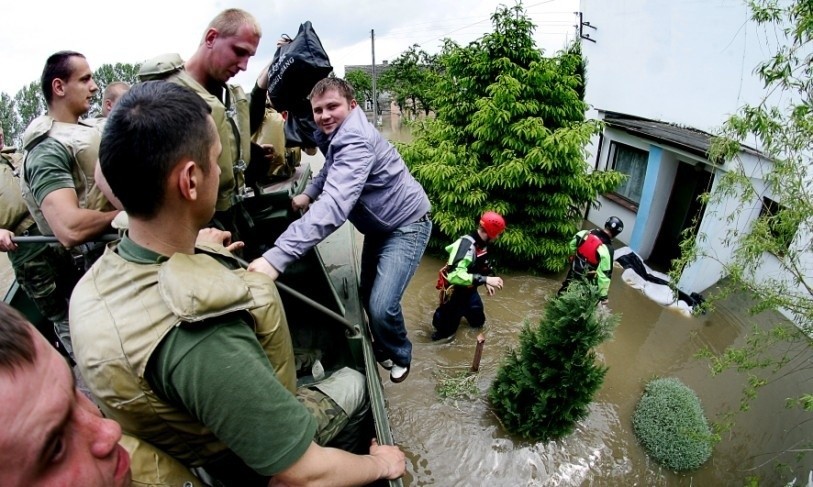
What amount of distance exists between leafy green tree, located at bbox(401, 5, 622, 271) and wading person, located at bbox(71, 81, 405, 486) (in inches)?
263

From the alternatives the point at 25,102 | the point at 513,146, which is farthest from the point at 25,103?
the point at 513,146

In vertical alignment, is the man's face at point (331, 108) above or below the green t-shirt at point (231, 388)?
above

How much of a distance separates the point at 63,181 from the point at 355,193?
4.65 feet

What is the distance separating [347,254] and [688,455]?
3973 millimetres

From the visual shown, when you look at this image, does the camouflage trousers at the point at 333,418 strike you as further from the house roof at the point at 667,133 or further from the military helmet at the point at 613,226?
the house roof at the point at 667,133

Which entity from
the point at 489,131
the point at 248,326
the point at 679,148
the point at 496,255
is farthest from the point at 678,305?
the point at 248,326

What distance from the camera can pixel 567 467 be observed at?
4348 millimetres

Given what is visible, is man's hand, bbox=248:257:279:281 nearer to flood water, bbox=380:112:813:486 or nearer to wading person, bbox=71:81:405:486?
wading person, bbox=71:81:405:486

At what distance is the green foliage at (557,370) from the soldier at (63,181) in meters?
3.37

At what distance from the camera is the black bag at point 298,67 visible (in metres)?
2.88

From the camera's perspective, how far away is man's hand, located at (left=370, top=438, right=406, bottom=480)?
160cm

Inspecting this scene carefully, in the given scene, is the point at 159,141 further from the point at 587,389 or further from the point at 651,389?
the point at 651,389

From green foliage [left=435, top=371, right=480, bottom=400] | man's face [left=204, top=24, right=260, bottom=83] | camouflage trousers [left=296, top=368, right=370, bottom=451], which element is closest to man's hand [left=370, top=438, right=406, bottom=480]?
camouflage trousers [left=296, top=368, right=370, bottom=451]

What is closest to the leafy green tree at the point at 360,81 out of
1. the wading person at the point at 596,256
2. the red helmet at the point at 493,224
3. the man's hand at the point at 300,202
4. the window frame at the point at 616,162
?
the window frame at the point at 616,162
